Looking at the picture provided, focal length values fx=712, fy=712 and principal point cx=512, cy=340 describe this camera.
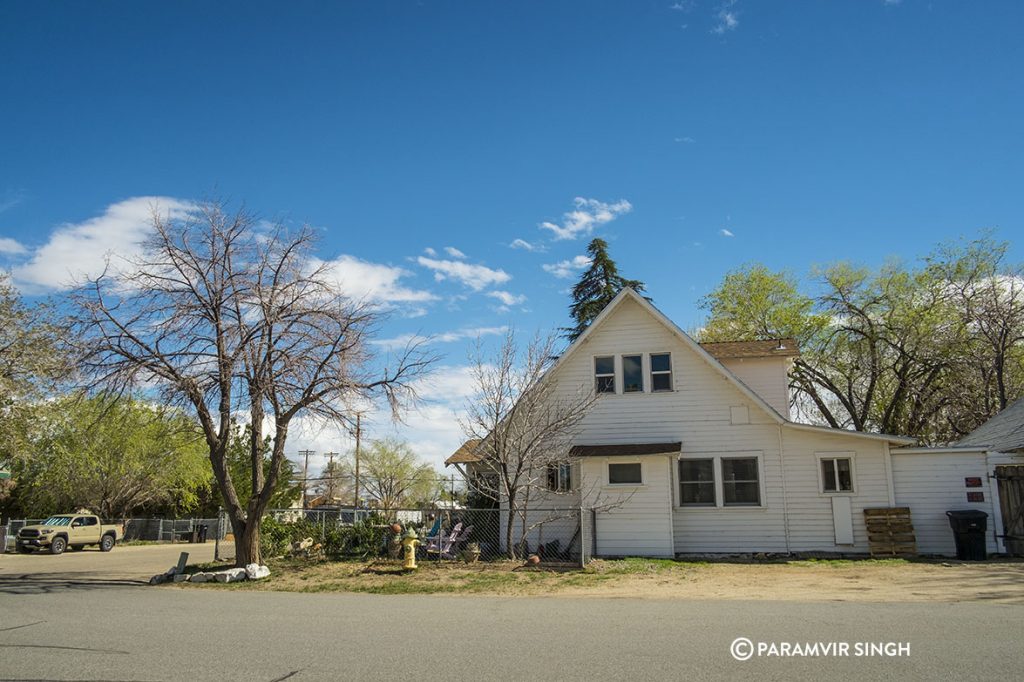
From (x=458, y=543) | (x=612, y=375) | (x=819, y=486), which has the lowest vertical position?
(x=458, y=543)

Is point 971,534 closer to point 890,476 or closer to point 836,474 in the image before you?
point 890,476

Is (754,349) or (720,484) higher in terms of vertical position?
(754,349)

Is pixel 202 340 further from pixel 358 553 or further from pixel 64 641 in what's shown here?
pixel 64 641

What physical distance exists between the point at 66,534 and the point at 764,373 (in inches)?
1144

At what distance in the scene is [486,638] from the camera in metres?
8.93

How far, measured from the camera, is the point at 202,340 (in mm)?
16266

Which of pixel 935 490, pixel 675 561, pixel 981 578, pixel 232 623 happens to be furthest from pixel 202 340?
pixel 935 490

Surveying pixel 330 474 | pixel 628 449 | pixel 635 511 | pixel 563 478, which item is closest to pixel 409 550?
pixel 563 478

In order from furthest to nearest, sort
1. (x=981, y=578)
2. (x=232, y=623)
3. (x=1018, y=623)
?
(x=981, y=578), (x=232, y=623), (x=1018, y=623)

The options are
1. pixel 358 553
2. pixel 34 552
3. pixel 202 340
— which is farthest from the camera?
pixel 34 552

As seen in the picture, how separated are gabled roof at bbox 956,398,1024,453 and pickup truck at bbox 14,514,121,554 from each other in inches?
1345

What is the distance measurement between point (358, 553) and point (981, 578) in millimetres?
13909

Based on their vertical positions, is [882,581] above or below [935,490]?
below

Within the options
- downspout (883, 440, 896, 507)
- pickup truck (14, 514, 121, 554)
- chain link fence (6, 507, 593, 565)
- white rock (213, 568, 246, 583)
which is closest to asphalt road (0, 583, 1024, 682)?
white rock (213, 568, 246, 583)
